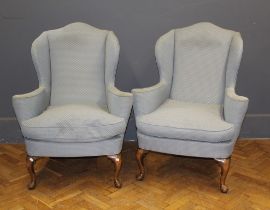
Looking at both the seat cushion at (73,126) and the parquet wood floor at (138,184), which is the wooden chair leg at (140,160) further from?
the seat cushion at (73,126)

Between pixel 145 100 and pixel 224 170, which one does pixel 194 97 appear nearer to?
pixel 145 100

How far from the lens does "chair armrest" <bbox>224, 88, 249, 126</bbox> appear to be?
228cm

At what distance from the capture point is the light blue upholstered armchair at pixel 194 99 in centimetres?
232

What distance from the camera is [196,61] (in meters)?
2.79

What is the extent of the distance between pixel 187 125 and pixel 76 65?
97 cm

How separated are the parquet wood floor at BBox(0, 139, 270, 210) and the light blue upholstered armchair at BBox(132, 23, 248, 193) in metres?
0.15

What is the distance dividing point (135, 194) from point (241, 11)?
1.68m

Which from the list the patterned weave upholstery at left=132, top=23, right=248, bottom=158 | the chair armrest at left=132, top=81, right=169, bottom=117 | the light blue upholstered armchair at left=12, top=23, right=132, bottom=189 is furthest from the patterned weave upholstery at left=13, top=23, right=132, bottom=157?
the patterned weave upholstery at left=132, top=23, right=248, bottom=158

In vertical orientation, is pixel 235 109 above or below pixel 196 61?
below

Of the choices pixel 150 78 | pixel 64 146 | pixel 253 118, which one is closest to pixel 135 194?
pixel 64 146

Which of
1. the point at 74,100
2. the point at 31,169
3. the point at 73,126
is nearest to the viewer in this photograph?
the point at 73,126

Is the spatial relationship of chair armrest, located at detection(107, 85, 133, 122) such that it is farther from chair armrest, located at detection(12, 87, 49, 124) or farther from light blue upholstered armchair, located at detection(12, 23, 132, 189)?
chair armrest, located at detection(12, 87, 49, 124)

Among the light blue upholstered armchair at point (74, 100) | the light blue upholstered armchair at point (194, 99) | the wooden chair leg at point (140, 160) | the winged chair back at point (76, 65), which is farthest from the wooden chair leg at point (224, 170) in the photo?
the winged chair back at point (76, 65)

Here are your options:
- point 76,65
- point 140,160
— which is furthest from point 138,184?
point 76,65
